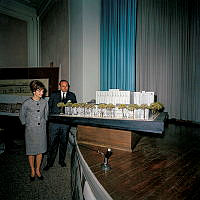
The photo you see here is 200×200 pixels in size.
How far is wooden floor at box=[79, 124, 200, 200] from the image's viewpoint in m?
2.14

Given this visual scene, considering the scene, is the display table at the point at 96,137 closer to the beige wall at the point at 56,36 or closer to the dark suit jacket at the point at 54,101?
the dark suit jacket at the point at 54,101

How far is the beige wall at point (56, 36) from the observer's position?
5.24 metres

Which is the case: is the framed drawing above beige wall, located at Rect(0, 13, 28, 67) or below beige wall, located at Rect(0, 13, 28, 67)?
below

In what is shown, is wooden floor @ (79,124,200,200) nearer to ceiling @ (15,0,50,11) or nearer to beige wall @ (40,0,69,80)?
beige wall @ (40,0,69,80)

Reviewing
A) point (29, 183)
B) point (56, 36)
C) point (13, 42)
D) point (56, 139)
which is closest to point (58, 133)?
point (56, 139)

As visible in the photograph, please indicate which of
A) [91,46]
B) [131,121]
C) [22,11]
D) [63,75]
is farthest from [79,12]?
[131,121]

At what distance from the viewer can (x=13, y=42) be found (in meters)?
5.96

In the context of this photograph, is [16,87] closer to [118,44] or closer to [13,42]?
[13,42]

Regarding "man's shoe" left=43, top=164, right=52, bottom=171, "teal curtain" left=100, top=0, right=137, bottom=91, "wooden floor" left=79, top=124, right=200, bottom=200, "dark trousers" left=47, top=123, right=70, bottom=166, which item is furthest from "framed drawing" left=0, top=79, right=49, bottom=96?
"wooden floor" left=79, top=124, right=200, bottom=200

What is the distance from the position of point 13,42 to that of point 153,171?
222 inches

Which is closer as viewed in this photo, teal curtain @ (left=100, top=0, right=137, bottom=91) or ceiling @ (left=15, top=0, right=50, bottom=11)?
teal curtain @ (left=100, top=0, right=137, bottom=91)

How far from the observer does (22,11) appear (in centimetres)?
606

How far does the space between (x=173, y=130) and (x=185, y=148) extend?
1.67m

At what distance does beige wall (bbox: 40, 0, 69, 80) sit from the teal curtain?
3.42 feet
